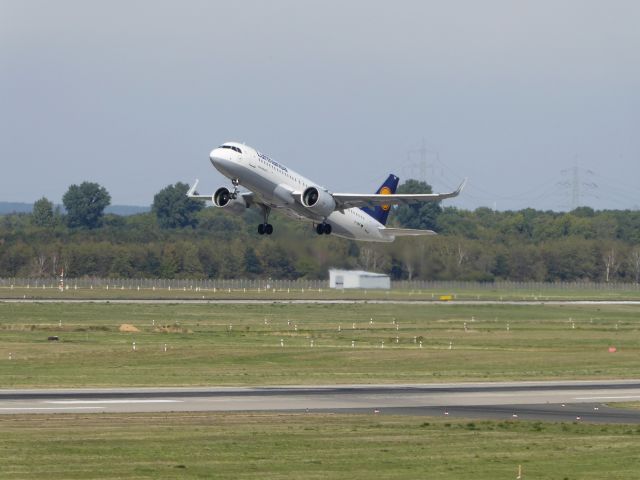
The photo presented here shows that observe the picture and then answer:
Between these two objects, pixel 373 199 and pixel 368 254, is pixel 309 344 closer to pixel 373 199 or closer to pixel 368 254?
pixel 373 199

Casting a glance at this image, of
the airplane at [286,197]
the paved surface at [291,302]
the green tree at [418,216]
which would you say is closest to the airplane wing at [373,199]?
the airplane at [286,197]

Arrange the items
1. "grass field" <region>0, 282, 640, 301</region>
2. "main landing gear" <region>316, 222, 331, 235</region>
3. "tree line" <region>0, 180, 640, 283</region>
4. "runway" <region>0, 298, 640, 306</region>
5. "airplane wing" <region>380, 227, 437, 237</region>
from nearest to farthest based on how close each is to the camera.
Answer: "main landing gear" <region>316, 222, 331, 235</region> → "airplane wing" <region>380, 227, 437, 237</region> → "tree line" <region>0, 180, 640, 283</region> → "runway" <region>0, 298, 640, 306</region> → "grass field" <region>0, 282, 640, 301</region>

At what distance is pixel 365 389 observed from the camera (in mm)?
55312

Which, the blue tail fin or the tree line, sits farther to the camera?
the tree line

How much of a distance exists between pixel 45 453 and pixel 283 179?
4037 cm

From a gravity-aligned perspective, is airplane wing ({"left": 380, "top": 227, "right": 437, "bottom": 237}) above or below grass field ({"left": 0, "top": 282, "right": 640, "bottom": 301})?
above

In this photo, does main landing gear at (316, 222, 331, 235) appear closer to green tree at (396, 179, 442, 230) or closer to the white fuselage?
the white fuselage

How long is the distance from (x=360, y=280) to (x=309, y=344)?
49.5 m

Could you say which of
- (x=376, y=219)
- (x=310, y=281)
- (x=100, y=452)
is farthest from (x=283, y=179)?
(x=310, y=281)

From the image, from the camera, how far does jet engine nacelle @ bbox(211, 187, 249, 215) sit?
74.4m

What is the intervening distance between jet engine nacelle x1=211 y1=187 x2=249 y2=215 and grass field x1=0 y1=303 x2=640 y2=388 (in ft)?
29.3

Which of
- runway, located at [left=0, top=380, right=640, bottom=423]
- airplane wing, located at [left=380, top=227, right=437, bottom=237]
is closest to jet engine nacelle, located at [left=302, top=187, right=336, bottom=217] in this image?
airplane wing, located at [left=380, top=227, right=437, bottom=237]

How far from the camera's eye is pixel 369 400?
1991 inches

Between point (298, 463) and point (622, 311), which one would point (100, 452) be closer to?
point (298, 463)
